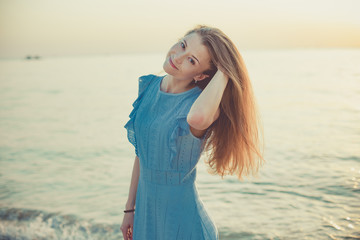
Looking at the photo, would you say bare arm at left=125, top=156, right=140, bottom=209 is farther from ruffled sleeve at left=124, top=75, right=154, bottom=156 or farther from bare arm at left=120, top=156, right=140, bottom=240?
ruffled sleeve at left=124, top=75, right=154, bottom=156

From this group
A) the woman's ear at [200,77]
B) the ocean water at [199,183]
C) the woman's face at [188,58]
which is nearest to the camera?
the woman's face at [188,58]

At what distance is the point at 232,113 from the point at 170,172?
0.51 m

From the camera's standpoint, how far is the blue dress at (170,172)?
6.67 feet

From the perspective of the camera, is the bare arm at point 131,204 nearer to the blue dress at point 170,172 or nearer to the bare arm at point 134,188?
the bare arm at point 134,188

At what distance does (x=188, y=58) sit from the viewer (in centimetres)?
202

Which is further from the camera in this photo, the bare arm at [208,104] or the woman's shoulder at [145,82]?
the woman's shoulder at [145,82]

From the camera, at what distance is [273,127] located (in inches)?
512

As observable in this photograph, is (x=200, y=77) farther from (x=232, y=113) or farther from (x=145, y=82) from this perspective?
(x=145, y=82)

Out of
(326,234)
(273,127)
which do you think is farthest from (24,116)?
(326,234)

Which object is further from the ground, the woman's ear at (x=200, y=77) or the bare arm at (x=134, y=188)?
the woman's ear at (x=200, y=77)

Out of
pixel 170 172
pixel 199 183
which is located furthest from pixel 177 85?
pixel 199 183

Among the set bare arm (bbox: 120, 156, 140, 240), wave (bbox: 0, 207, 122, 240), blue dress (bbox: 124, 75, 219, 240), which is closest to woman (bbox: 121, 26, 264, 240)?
blue dress (bbox: 124, 75, 219, 240)

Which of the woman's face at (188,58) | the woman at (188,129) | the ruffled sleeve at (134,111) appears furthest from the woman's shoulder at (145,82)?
the woman's face at (188,58)

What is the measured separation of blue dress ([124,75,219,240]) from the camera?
6.67 feet
